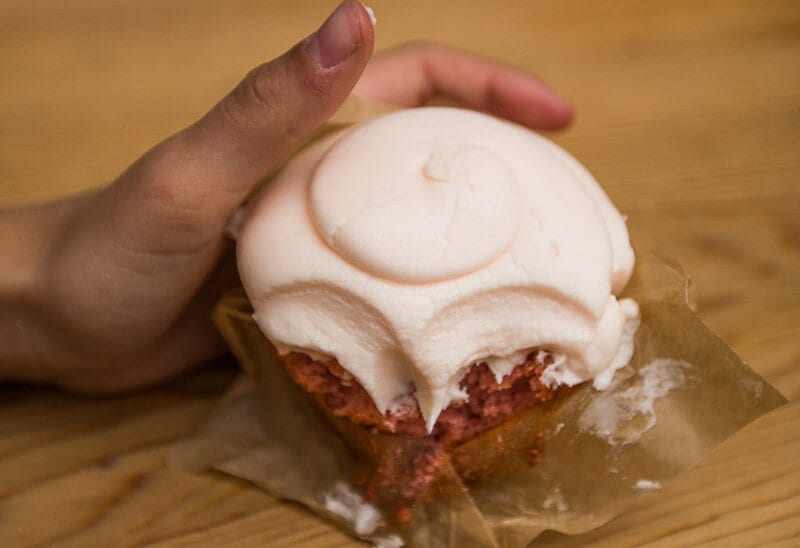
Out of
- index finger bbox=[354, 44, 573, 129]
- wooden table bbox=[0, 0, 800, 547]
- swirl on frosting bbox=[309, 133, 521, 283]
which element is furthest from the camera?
index finger bbox=[354, 44, 573, 129]

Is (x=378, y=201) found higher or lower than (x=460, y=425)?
higher

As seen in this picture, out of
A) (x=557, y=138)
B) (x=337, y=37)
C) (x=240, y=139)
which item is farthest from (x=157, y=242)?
(x=557, y=138)

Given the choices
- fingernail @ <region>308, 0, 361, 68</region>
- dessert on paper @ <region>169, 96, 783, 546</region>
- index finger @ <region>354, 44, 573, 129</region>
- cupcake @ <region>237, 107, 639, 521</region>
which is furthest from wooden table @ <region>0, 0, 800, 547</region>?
fingernail @ <region>308, 0, 361, 68</region>

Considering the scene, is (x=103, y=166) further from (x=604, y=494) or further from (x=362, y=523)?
(x=604, y=494)

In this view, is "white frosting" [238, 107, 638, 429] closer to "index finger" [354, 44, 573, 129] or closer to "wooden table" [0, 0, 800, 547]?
A: "wooden table" [0, 0, 800, 547]

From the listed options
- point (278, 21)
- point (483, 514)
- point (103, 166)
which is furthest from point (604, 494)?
point (278, 21)

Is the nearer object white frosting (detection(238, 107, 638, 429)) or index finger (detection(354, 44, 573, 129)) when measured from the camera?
white frosting (detection(238, 107, 638, 429))
